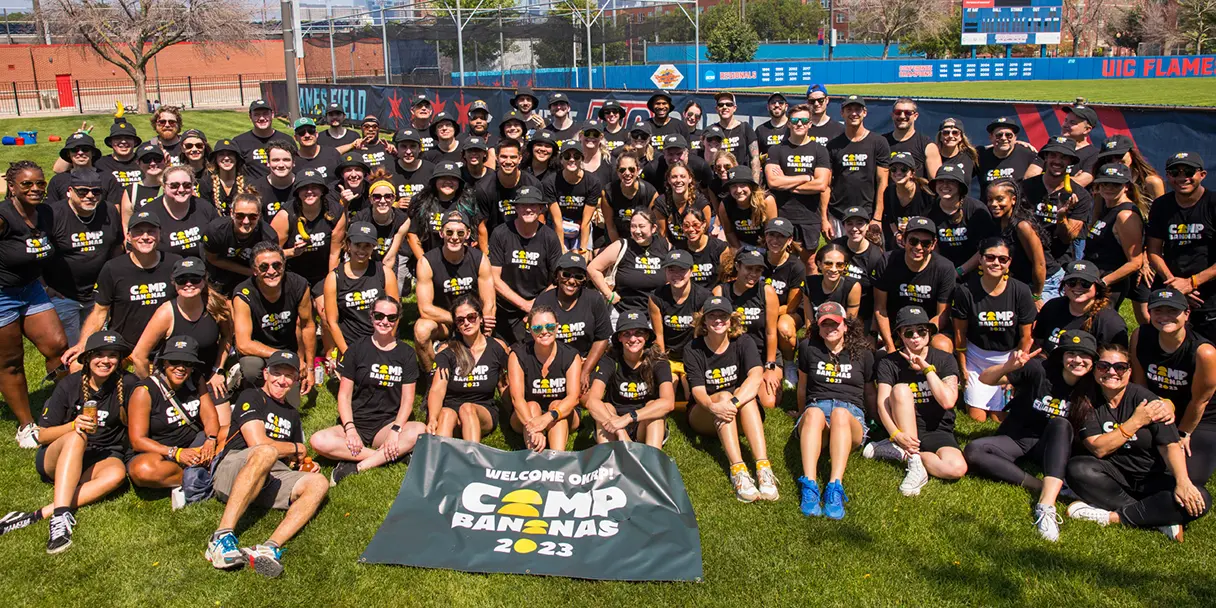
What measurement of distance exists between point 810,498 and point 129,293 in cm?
528

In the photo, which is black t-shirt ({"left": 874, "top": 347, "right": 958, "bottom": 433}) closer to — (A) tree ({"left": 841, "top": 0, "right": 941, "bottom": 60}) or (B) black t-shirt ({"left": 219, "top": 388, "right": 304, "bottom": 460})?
(B) black t-shirt ({"left": 219, "top": 388, "right": 304, "bottom": 460})

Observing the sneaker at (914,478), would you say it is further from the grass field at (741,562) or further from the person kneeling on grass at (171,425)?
the person kneeling on grass at (171,425)

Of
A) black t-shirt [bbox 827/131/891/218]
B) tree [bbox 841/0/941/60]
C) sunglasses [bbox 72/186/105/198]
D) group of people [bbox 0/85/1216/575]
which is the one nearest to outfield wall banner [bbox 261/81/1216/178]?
black t-shirt [bbox 827/131/891/218]

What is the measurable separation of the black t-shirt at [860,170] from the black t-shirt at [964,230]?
1356mm

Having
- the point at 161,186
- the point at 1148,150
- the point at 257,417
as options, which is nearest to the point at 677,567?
the point at 257,417

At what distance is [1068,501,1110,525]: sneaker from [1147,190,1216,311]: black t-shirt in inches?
93.4

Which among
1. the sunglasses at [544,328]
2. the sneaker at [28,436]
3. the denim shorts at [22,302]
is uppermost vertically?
the denim shorts at [22,302]

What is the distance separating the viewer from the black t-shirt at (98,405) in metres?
5.98

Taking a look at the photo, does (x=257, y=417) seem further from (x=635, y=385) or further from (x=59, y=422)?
(x=635, y=385)

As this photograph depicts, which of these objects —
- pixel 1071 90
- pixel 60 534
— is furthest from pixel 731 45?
pixel 60 534

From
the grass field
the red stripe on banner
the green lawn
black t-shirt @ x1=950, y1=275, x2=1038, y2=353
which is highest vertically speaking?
the green lawn

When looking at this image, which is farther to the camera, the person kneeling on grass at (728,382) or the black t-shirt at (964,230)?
the black t-shirt at (964,230)

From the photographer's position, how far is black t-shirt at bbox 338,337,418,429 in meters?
6.67

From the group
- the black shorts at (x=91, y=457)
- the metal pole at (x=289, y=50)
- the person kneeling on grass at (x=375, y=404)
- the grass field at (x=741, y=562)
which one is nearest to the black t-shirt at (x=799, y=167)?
the grass field at (x=741, y=562)
